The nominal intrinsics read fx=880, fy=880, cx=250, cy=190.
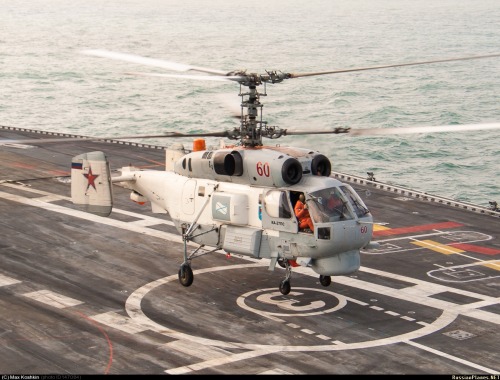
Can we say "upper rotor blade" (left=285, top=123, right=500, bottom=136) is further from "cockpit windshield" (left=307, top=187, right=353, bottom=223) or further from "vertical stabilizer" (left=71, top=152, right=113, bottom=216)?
"vertical stabilizer" (left=71, top=152, right=113, bottom=216)

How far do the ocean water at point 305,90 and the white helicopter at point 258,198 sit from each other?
1901 mm

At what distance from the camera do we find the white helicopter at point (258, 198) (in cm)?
2302

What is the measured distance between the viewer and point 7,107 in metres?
89.9

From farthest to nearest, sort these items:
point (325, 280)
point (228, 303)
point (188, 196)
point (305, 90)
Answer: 1. point (305, 90)
2. point (188, 196)
3. point (325, 280)
4. point (228, 303)

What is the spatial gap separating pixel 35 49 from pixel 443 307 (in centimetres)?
11674

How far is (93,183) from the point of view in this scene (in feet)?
87.5

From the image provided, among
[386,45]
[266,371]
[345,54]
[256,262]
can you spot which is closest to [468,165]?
[256,262]

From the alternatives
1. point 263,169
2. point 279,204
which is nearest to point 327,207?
point 279,204

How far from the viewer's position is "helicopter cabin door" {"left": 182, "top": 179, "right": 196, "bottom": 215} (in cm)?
2569

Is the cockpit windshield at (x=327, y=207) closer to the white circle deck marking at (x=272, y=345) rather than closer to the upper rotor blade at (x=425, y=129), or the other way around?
the upper rotor blade at (x=425, y=129)

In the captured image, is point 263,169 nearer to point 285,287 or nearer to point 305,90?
point 285,287

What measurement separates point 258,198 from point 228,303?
10.1ft

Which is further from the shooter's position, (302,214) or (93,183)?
(93,183)

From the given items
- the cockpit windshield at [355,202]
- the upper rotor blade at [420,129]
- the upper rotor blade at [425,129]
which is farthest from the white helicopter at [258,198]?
the upper rotor blade at [425,129]
